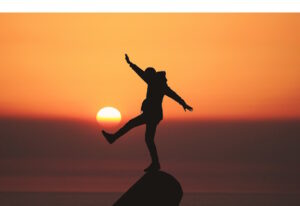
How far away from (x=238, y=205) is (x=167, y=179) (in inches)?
6122

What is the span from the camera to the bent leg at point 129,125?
898 inches

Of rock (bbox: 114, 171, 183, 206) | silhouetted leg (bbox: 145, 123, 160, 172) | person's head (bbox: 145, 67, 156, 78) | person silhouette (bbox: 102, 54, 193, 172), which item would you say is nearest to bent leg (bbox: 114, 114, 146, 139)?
person silhouette (bbox: 102, 54, 193, 172)

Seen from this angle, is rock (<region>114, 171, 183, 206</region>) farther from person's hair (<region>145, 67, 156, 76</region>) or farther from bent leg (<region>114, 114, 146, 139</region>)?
person's hair (<region>145, 67, 156, 76</region>)

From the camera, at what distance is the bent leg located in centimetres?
2280

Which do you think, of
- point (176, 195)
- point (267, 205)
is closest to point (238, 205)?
point (267, 205)

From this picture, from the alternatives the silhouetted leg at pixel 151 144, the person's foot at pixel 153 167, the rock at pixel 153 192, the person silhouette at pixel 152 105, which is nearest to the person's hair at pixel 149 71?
the person silhouette at pixel 152 105

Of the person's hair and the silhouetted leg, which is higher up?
the person's hair

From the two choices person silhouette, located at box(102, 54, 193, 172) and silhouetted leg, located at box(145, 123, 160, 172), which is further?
silhouetted leg, located at box(145, 123, 160, 172)

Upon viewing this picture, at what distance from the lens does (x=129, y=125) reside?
901 inches

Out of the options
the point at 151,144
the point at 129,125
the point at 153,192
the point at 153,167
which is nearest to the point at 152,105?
the point at 129,125

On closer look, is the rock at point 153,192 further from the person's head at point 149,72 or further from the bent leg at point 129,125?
the person's head at point 149,72

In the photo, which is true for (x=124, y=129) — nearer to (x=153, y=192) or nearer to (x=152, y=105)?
(x=152, y=105)

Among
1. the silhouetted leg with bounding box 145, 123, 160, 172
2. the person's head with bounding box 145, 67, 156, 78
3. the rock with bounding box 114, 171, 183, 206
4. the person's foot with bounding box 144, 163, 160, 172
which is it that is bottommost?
the rock with bounding box 114, 171, 183, 206

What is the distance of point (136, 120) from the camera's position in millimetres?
23000
